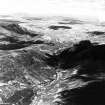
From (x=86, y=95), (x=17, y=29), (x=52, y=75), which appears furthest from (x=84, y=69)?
(x=17, y=29)

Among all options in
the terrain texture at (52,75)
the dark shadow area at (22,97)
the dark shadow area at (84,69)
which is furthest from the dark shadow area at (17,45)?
the dark shadow area at (22,97)

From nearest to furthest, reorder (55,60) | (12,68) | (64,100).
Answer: (64,100)
(12,68)
(55,60)

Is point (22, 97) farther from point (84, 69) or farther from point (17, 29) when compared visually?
point (17, 29)

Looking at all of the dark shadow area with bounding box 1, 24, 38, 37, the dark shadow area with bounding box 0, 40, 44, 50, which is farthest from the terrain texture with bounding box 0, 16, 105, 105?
the dark shadow area with bounding box 1, 24, 38, 37

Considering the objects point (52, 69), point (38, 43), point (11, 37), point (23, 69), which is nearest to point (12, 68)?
point (23, 69)

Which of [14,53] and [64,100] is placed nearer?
[64,100]

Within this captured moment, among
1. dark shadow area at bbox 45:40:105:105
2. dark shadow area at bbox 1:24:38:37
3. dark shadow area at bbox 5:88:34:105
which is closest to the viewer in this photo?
dark shadow area at bbox 45:40:105:105

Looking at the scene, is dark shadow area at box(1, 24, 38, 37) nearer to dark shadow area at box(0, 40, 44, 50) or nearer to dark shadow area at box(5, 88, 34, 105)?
dark shadow area at box(0, 40, 44, 50)

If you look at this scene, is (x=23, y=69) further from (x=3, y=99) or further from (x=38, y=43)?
(x=38, y=43)

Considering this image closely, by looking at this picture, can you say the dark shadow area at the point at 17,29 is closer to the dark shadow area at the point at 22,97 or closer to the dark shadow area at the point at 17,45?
the dark shadow area at the point at 17,45

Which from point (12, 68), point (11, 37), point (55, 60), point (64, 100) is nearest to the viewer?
point (64, 100)

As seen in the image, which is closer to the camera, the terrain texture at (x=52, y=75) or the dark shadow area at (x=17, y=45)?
the terrain texture at (x=52, y=75)
